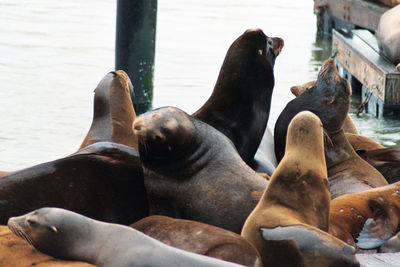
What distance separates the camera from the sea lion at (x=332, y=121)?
454 centimetres

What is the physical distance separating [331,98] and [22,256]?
2.43 meters

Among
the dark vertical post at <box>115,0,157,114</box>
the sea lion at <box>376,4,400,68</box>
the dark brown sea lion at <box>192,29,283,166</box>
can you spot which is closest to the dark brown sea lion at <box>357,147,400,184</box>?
the dark brown sea lion at <box>192,29,283,166</box>

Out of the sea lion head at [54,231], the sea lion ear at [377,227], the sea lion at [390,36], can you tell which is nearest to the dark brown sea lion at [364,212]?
the sea lion ear at [377,227]

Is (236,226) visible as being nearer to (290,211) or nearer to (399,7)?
(290,211)

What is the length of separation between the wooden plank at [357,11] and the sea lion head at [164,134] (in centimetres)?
781

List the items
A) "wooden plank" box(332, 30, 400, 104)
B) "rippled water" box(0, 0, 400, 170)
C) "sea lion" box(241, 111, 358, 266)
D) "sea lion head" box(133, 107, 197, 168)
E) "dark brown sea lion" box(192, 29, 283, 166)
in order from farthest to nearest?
"wooden plank" box(332, 30, 400, 104), "rippled water" box(0, 0, 400, 170), "dark brown sea lion" box(192, 29, 283, 166), "sea lion head" box(133, 107, 197, 168), "sea lion" box(241, 111, 358, 266)

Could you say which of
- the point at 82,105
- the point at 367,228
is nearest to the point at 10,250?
the point at 367,228

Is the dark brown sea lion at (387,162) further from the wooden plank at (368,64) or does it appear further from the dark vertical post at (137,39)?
the wooden plank at (368,64)

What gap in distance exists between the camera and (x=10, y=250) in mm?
2801

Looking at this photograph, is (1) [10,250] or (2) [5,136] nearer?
(1) [10,250]

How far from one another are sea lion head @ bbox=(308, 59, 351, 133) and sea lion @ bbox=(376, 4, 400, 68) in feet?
13.9

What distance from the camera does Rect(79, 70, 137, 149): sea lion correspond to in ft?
14.1

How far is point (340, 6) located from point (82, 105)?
5550 millimetres

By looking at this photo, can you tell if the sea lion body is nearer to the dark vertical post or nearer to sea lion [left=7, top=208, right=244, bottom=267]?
sea lion [left=7, top=208, right=244, bottom=267]
